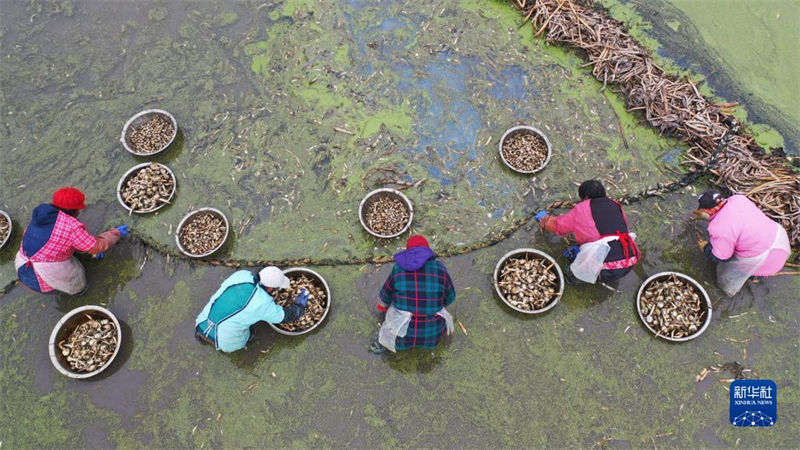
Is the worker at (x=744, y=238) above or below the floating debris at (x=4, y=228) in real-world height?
above

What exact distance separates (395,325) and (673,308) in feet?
7.31

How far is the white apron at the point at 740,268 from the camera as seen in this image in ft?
10.2

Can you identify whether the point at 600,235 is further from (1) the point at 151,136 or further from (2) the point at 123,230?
(1) the point at 151,136

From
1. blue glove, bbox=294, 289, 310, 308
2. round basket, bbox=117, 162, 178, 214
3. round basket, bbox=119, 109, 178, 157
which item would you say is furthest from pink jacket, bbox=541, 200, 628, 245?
round basket, bbox=119, 109, 178, 157

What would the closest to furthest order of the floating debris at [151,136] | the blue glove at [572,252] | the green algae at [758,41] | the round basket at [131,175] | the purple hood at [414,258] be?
the purple hood at [414,258], the blue glove at [572,252], the round basket at [131,175], the floating debris at [151,136], the green algae at [758,41]

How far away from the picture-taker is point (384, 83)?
4359 mm

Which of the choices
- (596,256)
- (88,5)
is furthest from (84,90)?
(596,256)

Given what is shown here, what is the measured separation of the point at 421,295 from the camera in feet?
9.45

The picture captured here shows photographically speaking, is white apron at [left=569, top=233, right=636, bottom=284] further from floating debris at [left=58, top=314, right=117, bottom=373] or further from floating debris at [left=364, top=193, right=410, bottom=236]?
floating debris at [left=58, top=314, right=117, bottom=373]

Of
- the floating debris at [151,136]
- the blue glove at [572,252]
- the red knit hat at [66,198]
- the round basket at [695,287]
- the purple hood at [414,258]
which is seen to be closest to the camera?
the purple hood at [414,258]

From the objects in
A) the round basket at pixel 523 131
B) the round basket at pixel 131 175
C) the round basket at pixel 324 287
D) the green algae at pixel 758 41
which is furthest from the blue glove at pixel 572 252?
the round basket at pixel 131 175

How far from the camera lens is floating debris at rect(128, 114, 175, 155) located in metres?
4.07

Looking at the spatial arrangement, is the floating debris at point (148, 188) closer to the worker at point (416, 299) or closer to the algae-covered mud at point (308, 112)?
the algae-covered mud at point (308, 112)

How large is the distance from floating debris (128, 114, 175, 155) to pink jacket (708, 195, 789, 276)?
4.70 m
